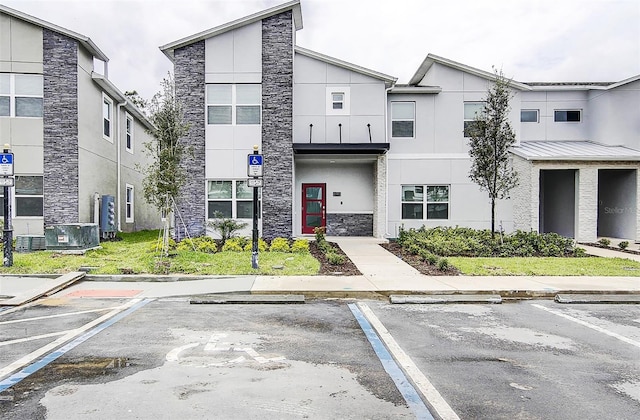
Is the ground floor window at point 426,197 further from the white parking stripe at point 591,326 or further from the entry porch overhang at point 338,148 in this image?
the white parking stripe at point 591,326

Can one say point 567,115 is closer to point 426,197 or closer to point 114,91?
Result: point 426,197

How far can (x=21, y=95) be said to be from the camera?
55.6 ft

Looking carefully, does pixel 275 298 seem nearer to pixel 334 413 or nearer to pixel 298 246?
pixel 334 413

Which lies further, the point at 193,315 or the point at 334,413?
the point at 193,315

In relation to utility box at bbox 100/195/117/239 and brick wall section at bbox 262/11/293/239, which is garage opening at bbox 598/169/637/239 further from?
utility box at bbox 100/195/117/239

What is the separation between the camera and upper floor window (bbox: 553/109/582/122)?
23.1 metres

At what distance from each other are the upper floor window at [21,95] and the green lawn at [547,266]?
49.9ft

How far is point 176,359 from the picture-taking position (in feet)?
17.6

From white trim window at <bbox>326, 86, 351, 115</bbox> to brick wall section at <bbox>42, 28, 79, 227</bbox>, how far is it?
926cm

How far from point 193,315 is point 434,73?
16003 mm

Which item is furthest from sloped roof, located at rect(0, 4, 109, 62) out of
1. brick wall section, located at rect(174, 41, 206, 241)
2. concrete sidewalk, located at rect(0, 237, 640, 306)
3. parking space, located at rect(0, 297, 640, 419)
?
parking space, located at rect(0, 297, 640, 419)

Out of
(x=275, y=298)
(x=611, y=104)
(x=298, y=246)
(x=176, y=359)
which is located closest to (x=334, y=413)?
(x=176, y=359)

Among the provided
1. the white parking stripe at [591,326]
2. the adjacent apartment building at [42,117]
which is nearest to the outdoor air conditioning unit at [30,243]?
the adjacent apartment building at [42,117]

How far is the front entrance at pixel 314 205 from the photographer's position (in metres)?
20.9
